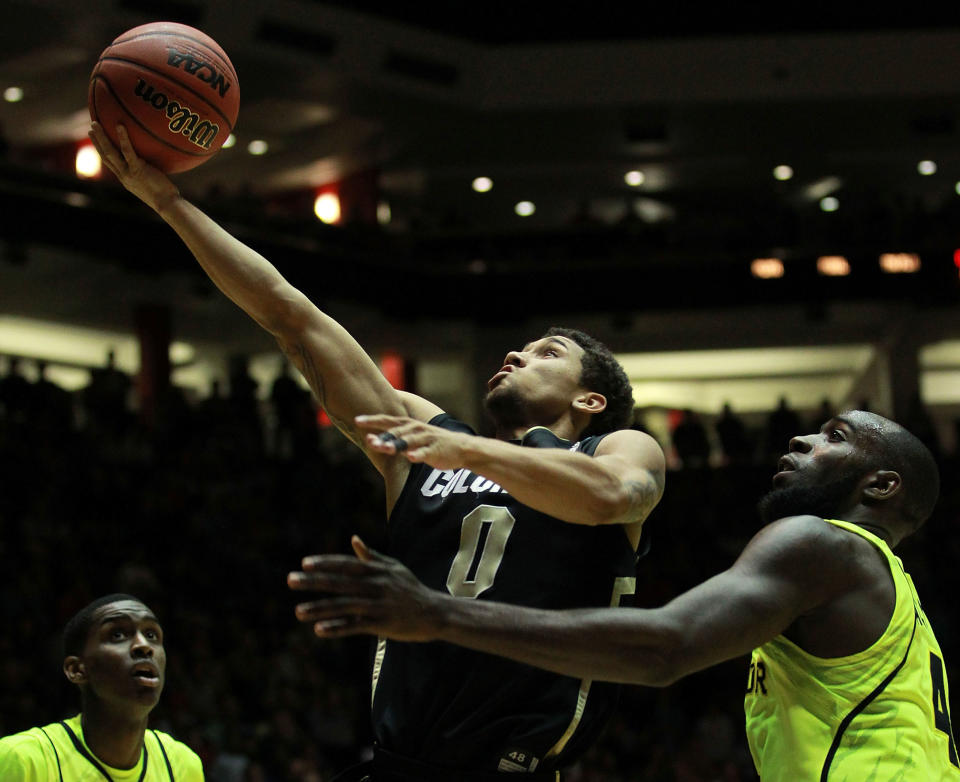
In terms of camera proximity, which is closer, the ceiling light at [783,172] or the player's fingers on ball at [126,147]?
the player's fingers on ball at [126,147]

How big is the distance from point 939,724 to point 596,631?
119cm

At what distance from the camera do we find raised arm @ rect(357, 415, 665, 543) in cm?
281

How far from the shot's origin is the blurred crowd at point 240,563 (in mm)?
10312

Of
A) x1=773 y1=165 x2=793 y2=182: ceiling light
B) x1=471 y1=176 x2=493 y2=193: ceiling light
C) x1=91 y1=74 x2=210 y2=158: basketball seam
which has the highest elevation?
x1=773 y1=165 x2=793 y2=182: ceiling light

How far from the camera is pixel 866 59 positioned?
1967 cm

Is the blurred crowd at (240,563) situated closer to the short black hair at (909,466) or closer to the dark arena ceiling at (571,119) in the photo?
the dark arena ceiling at (571,119)

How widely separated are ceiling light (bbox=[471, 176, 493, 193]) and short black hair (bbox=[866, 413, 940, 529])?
19781 millimetres

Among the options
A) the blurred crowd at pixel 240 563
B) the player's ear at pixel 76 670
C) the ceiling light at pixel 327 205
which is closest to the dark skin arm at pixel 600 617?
the player's ear at pixel 76 670

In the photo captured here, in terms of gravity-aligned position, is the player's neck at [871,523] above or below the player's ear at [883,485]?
below

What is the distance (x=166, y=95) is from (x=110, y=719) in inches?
84.3

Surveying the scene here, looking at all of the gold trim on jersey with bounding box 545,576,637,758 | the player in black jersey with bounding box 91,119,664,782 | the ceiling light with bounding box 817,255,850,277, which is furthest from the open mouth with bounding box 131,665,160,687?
the ceiling light with bounding box 817,255,850,277

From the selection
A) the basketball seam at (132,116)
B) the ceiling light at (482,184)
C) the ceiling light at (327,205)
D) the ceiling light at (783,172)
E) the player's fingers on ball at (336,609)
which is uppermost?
the ceiling light at (783,172)

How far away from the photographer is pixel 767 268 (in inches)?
775

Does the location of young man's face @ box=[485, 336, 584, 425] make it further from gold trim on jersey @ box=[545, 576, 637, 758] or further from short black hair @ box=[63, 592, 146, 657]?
short black hair @ box=[63, 592, 146, 657]
